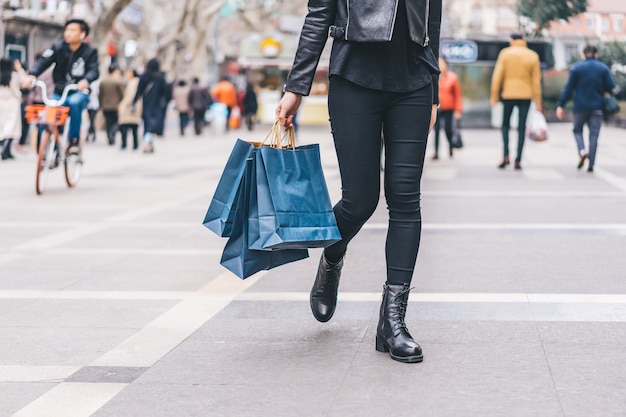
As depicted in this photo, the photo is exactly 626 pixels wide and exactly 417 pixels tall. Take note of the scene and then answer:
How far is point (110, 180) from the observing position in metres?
14.5

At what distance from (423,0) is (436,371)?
1.40m

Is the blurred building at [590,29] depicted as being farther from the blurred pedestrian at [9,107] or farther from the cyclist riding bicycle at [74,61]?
the cyclist riding bicycle at [74,61]

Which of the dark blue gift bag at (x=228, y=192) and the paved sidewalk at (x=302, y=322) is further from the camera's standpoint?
the dark blue gift bag at (x=228, y=192)

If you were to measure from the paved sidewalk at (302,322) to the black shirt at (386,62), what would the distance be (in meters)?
1.05

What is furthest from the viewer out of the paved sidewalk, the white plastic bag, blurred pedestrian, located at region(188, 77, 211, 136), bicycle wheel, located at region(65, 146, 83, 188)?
blurred pedestrian, located at region(188, 77, 211, 136)

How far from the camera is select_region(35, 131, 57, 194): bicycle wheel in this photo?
476 inches

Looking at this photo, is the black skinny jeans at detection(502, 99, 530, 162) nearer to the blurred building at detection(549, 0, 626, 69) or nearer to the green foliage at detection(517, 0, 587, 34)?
the blurred building at detection(549, 0, 626, 69)

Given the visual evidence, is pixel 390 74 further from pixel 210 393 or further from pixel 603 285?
pixel 603 285

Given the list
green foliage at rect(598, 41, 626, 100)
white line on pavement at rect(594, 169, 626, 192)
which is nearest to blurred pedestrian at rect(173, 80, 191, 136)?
green foliage at rect(598, 41, 626, 100)

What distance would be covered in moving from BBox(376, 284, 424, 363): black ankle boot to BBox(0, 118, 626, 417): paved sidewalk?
5cm

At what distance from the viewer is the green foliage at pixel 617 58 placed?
36.8 meters

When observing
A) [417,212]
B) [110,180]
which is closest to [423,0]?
[417,212]

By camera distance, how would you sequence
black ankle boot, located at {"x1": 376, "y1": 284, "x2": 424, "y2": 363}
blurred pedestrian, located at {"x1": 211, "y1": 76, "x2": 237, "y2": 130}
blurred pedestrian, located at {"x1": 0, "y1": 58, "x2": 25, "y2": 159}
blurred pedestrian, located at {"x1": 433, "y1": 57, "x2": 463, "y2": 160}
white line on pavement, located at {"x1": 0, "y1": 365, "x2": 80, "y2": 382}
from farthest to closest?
1. blurred pedestrian, located at {"x1": 211, "y1": 76, "x2": 237, "y2": 130}
2. blurred pedestrian, located at {"x1": 0, "y1": 58, "x2": 25, "y2": 159}
3. blurred pedestrian, located at {"x1": 433, "y1": 57, "x2": 463, "y2": 160}
4. black ankle boot, located at {"x1": 376, "y1": 284, "x2": 424, "y2": 363}
5. white line on pavement, located at {"x1": 0, "y1": 365, "x2": 80, "y2": 382}

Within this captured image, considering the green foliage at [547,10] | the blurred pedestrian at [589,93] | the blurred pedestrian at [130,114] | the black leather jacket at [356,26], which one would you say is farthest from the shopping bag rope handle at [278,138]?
the green foliage at [547,10]
